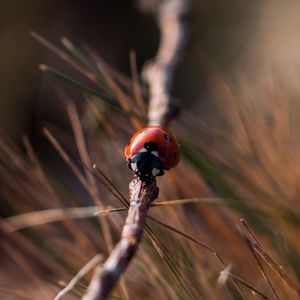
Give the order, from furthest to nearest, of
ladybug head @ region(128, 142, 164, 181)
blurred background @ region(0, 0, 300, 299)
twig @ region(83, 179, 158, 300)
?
blurred background @ region(0, 0, 300, 299), ladybug head @ region(128, 142, 164, 181), twig @ region(83, 179, 158, 300)

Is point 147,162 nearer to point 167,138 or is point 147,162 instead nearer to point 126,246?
point 167,138

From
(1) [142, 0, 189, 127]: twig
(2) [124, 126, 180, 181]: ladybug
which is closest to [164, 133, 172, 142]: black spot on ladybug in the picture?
(2) [124, 126, 180, 181]: ladybug

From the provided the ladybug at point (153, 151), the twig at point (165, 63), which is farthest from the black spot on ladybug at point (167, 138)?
the twig at point (165, 63)

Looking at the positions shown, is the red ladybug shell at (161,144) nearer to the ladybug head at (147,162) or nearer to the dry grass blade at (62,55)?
the ladybug head at (147,162)

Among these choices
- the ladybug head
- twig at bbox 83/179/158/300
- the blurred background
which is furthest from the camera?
the blurred background

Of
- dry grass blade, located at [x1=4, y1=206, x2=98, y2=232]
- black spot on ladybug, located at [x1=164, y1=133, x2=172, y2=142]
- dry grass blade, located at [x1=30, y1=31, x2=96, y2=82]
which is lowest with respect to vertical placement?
black spot on ladybug, located at [x1=164, y1=133, x2=172, y2=142]

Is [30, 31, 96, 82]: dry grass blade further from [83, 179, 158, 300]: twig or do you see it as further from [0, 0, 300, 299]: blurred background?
[83, 179, 158, 300]: twig
